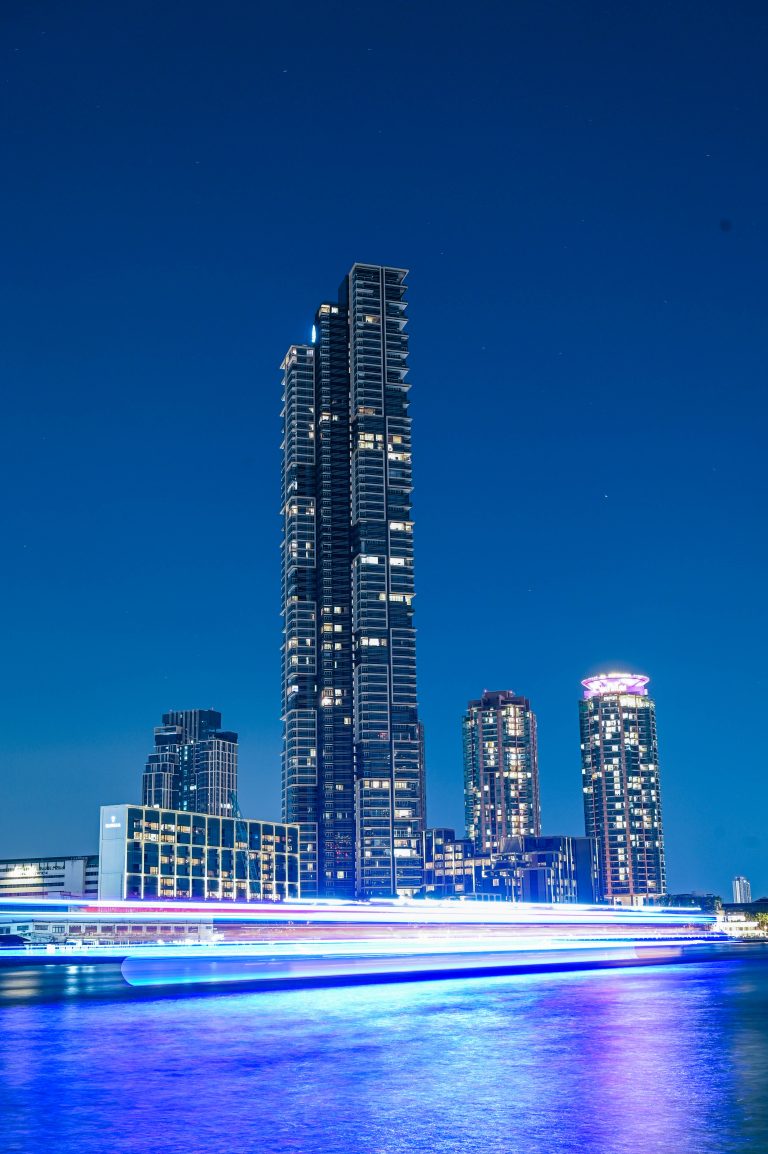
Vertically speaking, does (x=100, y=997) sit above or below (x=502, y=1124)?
below

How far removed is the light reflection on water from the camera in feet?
71.6

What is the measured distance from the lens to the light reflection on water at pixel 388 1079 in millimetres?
21812

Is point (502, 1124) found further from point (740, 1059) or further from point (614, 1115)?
point (740, 1059)

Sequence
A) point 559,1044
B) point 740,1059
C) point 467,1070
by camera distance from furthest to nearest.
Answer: point 559,1044
point 740,1059
point 467,1070

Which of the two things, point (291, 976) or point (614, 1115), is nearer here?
Answer: point (614, 1115)

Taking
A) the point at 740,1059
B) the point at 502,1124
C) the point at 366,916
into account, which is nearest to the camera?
the point at 502,1124

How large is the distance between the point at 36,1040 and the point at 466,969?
192 ft

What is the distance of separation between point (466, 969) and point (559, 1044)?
59.9m

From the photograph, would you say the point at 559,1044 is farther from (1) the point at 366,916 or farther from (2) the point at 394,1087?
(1) the point at 366,916

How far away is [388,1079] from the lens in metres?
29.7

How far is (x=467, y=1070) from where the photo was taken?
103 feet

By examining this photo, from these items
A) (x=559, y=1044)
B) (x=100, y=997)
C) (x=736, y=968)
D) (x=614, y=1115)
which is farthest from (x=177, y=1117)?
(x=736, y=968)

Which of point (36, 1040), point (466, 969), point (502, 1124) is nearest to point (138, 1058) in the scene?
point (36, 1040)

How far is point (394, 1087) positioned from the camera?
28219 millimetres
